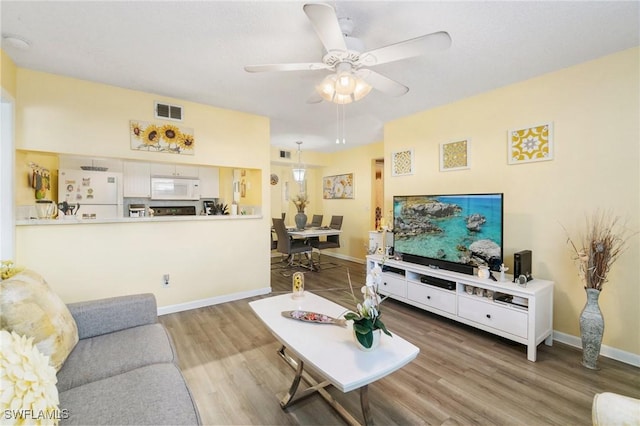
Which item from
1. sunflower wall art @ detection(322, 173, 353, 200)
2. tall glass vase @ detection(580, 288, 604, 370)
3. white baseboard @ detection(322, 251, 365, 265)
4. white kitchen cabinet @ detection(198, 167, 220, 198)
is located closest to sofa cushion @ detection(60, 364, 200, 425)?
tall glass vase @ detection(580, 288, 604, 370)

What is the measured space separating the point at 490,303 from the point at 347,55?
96.2 inches

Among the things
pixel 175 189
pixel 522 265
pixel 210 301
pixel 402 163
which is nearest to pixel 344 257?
pixel 402 163

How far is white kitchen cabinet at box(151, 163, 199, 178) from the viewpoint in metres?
4.52

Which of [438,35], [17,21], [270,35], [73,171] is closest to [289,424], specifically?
[438,35]

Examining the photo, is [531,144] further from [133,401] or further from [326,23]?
[133,401]

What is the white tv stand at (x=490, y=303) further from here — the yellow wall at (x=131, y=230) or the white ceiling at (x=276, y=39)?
the yellow wall at (x=131, y=230)

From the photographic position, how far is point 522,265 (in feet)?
8.02

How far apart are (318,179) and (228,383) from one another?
19.0 ft

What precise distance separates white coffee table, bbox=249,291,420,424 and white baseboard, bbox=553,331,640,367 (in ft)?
6.74

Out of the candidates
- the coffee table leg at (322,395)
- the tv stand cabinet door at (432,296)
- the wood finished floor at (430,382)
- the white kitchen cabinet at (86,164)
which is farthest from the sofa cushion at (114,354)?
the white kitchen cabinet at (86,164)

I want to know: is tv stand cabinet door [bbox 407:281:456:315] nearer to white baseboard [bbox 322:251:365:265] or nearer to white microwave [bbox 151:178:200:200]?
white baseboard [bbox 322:251:365:265]

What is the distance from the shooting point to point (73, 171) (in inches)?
148

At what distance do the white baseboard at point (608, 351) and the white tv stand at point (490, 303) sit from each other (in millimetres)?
154

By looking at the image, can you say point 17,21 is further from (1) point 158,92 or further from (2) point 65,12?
(1) point 158,92
